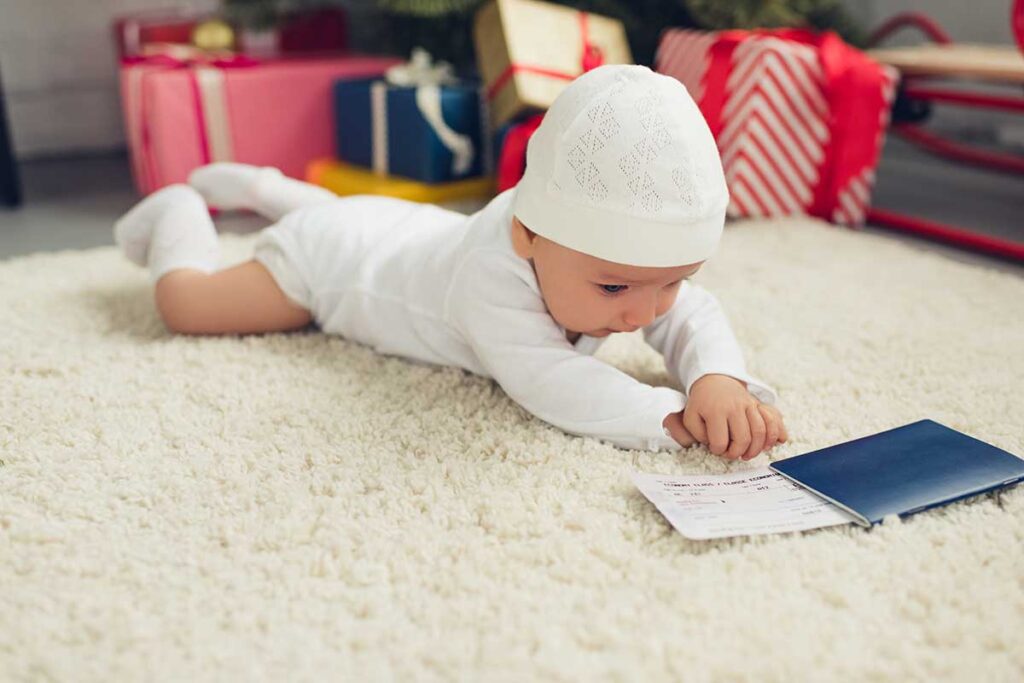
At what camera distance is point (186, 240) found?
1.05m

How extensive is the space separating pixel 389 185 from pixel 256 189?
0.57 m

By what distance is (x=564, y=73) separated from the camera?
1675 millimetres

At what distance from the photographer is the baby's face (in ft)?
2.39

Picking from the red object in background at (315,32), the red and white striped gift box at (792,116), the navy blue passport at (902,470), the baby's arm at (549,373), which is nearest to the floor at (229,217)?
the red and white striped gift box at (792,116)

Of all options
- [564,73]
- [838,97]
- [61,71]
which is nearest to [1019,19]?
[838,97]

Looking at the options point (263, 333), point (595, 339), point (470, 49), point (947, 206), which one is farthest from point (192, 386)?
point (947, 206)

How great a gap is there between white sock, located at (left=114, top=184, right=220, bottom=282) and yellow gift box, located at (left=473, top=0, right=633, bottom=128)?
0.70 metres

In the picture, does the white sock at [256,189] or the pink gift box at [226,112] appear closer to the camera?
the white sock at [256,189]

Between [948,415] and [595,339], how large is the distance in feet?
1.16

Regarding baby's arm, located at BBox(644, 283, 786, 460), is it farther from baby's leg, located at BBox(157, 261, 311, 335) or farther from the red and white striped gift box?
the red and white striped gift box

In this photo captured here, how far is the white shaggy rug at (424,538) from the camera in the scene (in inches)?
21.1

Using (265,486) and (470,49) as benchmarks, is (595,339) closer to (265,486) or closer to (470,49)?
(265,486)

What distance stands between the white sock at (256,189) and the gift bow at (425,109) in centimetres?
56

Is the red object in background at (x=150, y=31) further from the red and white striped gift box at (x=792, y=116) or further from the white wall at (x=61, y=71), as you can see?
the red and white striped gift box at (x=792, y=116)
